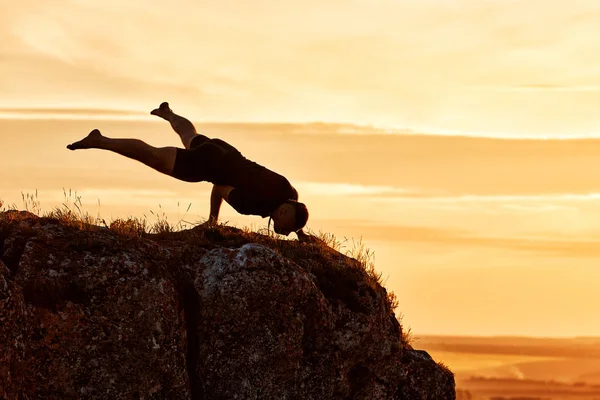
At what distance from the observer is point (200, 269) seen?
46.6 feet

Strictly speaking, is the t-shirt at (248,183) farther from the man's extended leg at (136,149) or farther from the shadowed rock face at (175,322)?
the shadowed rock face at (175,322)

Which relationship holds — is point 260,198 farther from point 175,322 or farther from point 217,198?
point 175,322

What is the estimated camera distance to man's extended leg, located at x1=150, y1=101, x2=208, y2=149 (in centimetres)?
1783

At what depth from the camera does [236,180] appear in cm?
1702

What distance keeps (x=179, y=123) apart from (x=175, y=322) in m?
5.73

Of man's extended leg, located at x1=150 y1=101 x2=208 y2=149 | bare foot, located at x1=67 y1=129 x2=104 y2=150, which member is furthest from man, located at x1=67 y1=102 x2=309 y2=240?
bare foot, located at x1=67 y1=129 x2=104 y2=150

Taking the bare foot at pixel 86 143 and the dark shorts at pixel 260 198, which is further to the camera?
the dark shorts at pixel 260 198

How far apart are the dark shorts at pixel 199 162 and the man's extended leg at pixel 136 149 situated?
14cm

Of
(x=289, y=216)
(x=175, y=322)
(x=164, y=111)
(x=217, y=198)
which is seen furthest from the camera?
(x=164, y=111)

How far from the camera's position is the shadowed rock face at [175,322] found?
41.3 feet

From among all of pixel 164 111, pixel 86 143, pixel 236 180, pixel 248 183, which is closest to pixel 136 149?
pixel 86 143

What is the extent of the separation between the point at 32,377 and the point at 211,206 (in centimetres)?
570

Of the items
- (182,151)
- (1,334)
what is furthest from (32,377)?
(182,151)

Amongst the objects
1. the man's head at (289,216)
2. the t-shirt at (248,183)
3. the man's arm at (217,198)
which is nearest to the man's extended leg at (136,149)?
the t-shirt at (248,183)
